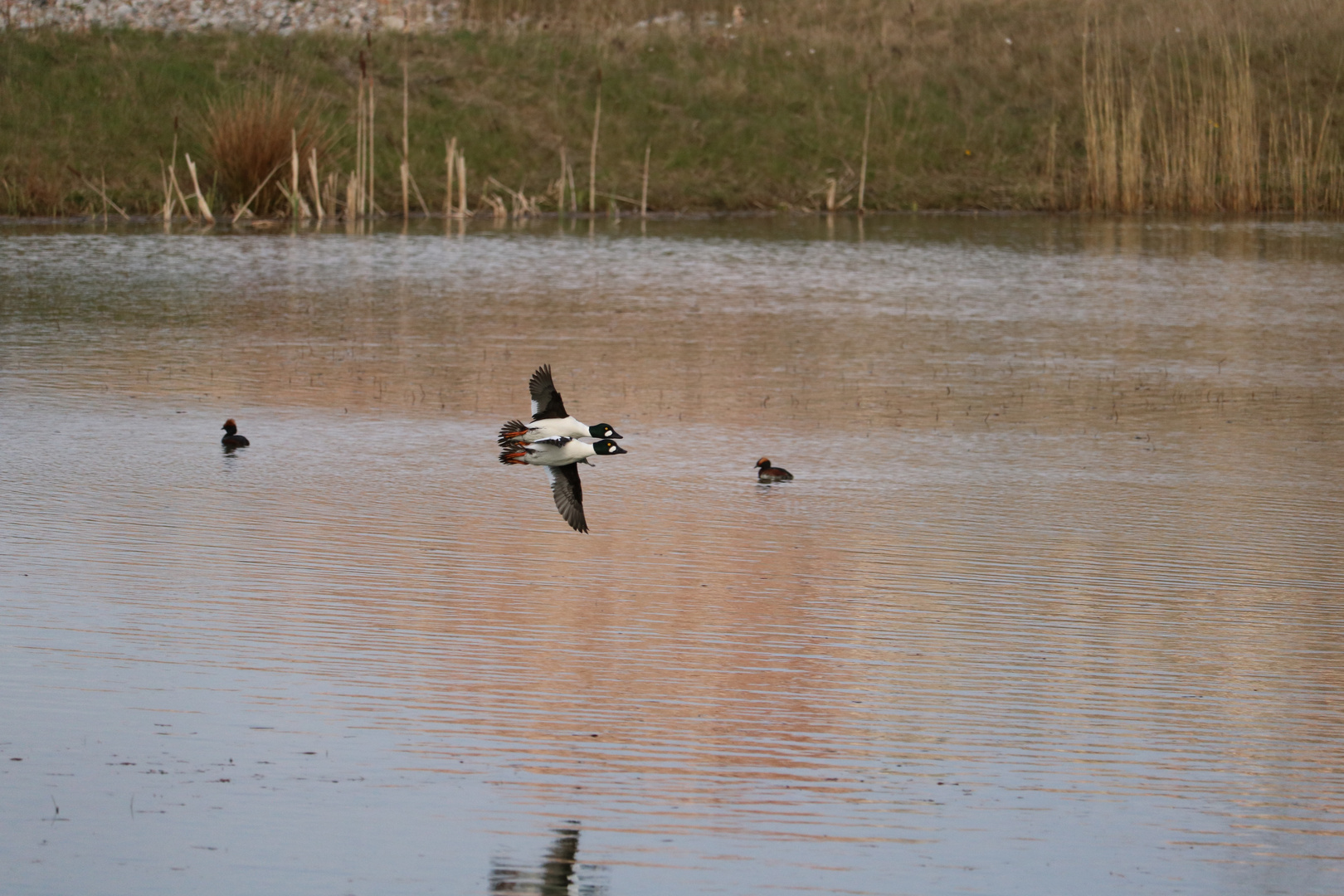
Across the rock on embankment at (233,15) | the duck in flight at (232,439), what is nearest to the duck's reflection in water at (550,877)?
the duck in flight at (232,439)

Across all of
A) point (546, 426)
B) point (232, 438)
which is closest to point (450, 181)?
point (232, 438)

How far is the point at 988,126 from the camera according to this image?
4328 centimetres

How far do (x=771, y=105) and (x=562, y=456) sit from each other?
3367 cm

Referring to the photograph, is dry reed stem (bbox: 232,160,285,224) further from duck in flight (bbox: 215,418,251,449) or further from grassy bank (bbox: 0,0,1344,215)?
duck in flight (bbox: 215,418,251,449)

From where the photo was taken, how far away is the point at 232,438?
14242 millimetres

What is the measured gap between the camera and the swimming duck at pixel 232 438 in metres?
14.2

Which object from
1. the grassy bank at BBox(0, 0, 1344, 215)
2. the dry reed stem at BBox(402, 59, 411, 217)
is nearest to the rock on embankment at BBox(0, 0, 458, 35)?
the grassy bank at BBox(0, 0, 1344, 215)

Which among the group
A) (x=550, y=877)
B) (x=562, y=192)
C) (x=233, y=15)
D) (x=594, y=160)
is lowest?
(x=550, y=877)

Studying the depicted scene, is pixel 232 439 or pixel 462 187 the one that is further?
pixel 462 187

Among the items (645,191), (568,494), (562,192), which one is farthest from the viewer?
(645,191)

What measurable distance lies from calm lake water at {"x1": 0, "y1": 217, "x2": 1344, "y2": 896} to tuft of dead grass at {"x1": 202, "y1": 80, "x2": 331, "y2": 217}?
13.3 meters

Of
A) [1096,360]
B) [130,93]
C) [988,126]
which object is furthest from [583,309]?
[988,126]

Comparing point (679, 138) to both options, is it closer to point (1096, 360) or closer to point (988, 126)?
point (988, 126)

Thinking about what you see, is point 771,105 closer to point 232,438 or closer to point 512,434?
point 232,438
